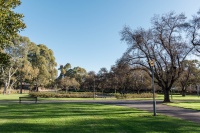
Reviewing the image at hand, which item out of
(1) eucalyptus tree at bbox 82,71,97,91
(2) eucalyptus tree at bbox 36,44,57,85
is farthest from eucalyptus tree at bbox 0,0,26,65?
(1) eucalyptus tree at bbox 82,71,97,91

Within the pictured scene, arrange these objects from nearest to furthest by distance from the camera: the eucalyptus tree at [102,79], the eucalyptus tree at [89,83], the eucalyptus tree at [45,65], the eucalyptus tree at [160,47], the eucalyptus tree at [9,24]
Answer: the eucalyptus tree at [9,24]
the eucalyptus tree at [160,47]
the eucalyptus tree at [45,65]
the eucalyptus tree at [102,79]
the eucalyptus tree at [89,83]

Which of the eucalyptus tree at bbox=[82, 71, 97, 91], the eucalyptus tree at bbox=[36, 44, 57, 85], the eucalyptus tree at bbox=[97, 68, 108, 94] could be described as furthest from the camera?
the eucalyptus tree at bbox=[82, 71, 97, 91]

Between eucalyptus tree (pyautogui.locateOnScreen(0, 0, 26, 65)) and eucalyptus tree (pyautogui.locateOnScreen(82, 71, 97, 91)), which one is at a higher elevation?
eucalyptus tree (pyautogui.locateOnScreen(0, 0, 26, 65))

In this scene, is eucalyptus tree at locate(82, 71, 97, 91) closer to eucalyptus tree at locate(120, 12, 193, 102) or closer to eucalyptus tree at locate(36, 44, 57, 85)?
eucalyptus tree at locate(36, 44, 57, 85)

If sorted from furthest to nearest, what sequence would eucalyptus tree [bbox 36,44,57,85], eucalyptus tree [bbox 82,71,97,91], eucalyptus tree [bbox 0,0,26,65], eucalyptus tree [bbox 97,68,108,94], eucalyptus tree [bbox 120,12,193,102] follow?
eucalyptus tree [bbox 82,71,97,91] → eucalyptus tree [bbox 97,68,108,94] → eucalyptus tree [bbox 36,44,57,85] → eucalyptus tree [bbox 120,12,193,102] → eucalyptus tree [bbox 0,0,26,65]

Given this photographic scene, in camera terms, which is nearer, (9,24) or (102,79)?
(9,24)

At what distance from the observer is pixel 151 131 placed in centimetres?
893

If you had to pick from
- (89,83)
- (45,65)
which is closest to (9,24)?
(45,65)

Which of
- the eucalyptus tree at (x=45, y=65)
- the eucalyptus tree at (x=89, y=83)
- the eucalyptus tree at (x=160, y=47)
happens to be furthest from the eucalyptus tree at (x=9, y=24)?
the eucalyptus tree at (x=89, y=83)

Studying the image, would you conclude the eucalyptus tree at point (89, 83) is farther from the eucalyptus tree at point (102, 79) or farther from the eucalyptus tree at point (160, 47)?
the eucalyptus tree at point (160, 47)

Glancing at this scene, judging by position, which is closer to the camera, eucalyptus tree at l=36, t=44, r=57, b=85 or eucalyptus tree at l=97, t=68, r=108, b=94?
eucalyptus tree at l=36, t=44, r=57, b=85

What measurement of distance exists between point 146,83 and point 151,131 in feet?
194

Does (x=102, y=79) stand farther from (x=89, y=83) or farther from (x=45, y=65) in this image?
(x=45, y=65)

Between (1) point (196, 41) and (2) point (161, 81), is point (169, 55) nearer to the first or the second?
(2) point (161, 81)
